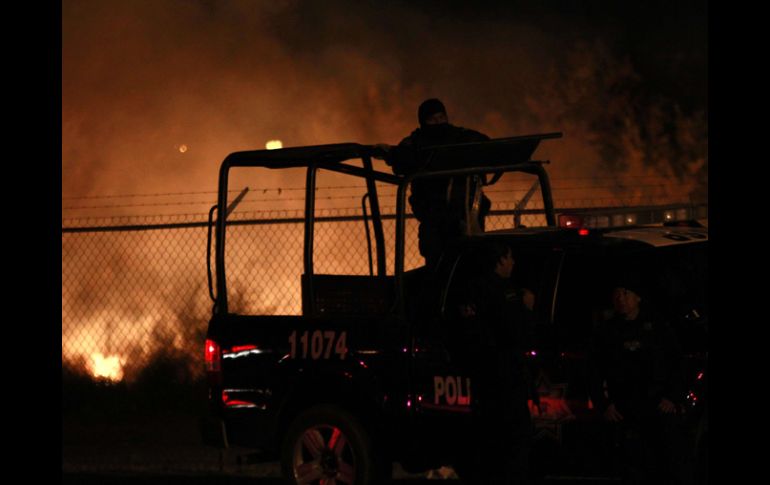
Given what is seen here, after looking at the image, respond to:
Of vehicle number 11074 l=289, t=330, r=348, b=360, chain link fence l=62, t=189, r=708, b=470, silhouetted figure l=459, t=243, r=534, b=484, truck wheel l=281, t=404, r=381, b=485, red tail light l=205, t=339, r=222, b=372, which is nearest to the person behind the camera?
silhouetted figure l=459, t=243, r=534, b=484

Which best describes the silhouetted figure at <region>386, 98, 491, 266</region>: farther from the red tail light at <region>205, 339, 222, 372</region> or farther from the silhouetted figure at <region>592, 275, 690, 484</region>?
the silhouetted figure at <region>592, 275, 690, 484</region>

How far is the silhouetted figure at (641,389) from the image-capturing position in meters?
7.39

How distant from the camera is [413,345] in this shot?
8305 millimetres

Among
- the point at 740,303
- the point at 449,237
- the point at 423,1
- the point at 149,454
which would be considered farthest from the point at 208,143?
the point at 740,303

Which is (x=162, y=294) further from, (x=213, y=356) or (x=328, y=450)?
(x=328, y=450)

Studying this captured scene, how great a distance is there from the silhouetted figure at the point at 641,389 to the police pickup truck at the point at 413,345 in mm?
101

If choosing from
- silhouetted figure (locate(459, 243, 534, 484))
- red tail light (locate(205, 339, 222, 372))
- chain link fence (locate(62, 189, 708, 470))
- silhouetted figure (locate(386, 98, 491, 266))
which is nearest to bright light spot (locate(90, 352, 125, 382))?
chain link fence (locate(62, 189, 708, 470))

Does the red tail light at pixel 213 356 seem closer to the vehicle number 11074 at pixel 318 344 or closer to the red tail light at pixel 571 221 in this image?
the vehicle number 11074 at pixel 318 344

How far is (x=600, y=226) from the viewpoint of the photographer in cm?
797

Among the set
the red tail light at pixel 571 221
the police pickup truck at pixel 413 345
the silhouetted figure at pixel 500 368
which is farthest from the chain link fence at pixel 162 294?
the silhouetted figure at pixel 500 368

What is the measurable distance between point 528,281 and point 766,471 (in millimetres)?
2245

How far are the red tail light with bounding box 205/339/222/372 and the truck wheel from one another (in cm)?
65

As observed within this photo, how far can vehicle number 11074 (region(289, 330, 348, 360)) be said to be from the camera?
852cm

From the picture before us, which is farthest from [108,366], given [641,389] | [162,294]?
[641,389]
